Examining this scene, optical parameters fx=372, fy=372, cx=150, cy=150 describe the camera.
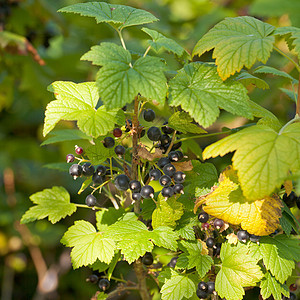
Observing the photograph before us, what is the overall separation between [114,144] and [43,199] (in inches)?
12.9

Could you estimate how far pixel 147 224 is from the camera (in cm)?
96

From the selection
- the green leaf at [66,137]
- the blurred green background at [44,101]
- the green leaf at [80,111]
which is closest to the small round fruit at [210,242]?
the green leaf at [80,111]

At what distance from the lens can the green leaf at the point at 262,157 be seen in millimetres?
695

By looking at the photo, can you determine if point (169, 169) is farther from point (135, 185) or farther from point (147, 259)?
point (147, 259)

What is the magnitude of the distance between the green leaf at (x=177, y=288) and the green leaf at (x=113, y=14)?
61 cm

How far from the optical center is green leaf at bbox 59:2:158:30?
0.86 metres

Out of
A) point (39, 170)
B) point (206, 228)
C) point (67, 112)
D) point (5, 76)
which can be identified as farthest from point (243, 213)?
point (39, 170)

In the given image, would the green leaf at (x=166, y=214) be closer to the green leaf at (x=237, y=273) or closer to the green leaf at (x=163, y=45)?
the green leaf at (x=237, y=273)

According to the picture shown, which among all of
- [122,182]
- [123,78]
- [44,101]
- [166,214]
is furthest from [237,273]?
[44,101]

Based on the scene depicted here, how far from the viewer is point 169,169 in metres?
0.87

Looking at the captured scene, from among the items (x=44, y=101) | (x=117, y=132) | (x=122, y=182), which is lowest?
(x=44, y=101)

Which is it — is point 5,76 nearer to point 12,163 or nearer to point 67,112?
point 12,163

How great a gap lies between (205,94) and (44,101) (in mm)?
1806

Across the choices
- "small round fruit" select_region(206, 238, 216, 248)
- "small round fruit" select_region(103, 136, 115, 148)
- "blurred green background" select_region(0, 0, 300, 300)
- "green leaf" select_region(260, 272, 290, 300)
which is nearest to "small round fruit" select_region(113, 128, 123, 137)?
"small round fruit" select_region(103, 136, 115, 148)
